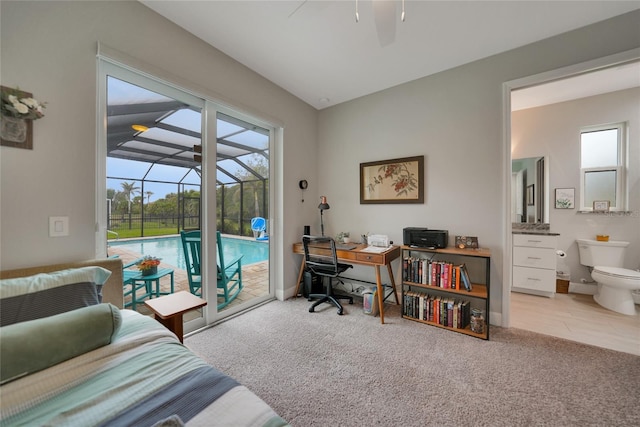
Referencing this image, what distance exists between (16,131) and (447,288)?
3.39 m

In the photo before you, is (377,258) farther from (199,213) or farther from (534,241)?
(534,241)

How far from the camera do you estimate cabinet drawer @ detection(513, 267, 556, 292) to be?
117 inches

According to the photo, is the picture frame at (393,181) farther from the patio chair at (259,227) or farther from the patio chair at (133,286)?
the patio chair at (133,286)

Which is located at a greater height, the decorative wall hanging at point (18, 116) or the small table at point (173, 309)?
the decorative wall hanging at point (18, 116)

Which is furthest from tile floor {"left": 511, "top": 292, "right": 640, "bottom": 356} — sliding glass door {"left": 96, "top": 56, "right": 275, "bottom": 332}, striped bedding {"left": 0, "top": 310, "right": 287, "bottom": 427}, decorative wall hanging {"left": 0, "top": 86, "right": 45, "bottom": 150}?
decorative wall hanging {"left": 0, "top": 86, "right": 45, "bottom": 150}

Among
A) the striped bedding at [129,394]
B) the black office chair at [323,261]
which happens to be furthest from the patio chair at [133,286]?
the black office chair at [323,261]

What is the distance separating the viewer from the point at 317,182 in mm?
3609

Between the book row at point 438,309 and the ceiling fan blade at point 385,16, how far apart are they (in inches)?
97.3

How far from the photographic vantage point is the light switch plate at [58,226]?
1403mm

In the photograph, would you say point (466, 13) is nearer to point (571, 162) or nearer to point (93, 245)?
point (571, 162)

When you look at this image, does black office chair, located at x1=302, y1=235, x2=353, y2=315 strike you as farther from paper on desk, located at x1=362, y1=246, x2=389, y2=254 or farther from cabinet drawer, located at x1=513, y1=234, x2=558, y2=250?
cabinet drawer, located at x1=513, y1=234, x2=558, y2=250

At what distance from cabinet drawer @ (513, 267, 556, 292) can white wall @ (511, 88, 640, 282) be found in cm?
55

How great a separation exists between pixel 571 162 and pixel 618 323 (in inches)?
82.8

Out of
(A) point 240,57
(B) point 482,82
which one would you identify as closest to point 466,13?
(B) point 482,82
